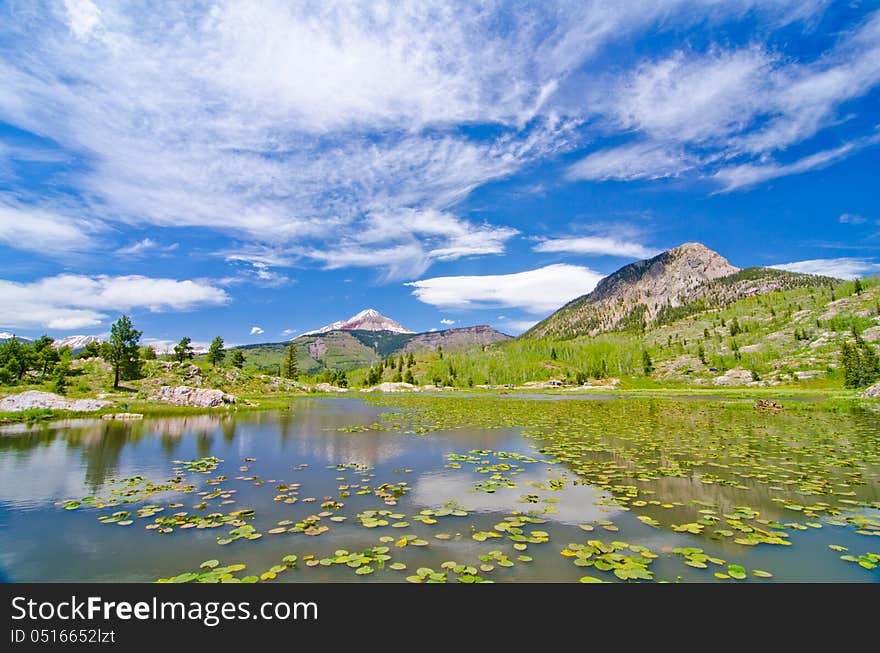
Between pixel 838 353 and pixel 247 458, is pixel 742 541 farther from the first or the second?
pixel 838 353

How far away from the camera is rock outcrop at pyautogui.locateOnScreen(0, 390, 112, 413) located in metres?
39.6

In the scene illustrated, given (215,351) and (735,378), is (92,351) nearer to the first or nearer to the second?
(215,351)

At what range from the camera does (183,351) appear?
91375 millimetres

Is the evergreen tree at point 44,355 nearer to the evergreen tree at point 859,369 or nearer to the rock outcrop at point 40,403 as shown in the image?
the rock outcrop at point 40,403

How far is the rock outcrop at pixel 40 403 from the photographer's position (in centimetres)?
3960

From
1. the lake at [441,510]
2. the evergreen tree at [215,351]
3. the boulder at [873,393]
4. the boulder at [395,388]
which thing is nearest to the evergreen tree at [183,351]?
the evergreen tree at [215,351]

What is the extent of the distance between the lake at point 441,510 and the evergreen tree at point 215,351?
254ft

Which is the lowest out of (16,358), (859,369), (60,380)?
(60,380)

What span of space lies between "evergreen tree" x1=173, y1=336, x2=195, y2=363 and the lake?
7006 centimetres

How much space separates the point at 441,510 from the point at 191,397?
→ 5488 centimetres

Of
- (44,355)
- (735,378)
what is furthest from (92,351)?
(735,378)

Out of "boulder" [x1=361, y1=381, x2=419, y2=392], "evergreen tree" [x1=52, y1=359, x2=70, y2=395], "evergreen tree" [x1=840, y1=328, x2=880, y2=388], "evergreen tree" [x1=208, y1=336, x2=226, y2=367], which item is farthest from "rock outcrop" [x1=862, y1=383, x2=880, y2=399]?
"boulder" [x1=361, y1=381, x2=419, y2=392]

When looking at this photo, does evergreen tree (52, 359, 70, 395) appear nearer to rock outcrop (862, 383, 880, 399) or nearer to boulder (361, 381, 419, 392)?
rock outcrop (862, 383, 880, 399)
